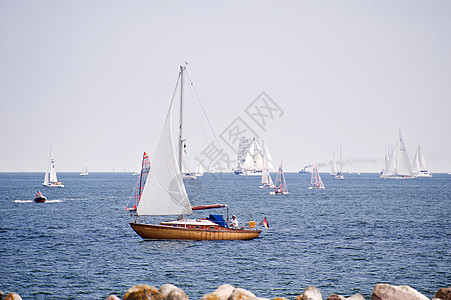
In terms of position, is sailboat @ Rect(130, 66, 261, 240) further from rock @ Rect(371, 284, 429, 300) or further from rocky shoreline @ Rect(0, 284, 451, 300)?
rock @ Rect(371, 284, 429, 300)

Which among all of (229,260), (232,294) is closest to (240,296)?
(232,294)

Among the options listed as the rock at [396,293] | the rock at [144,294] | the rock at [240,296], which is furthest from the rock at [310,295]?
the rock at [144,294]

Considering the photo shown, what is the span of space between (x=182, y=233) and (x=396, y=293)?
2800 cm

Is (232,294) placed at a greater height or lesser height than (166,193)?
lesser

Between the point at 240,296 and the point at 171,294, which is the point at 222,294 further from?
the point at 171,294

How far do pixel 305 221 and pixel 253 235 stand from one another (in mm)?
22317

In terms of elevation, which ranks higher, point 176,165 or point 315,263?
point 176,165

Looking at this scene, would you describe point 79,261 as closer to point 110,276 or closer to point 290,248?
point 110,276

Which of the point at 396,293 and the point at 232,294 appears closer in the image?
the point at 232,294

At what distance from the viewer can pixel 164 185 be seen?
4850cm

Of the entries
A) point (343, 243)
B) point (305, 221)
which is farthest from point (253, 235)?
point (305, 221)

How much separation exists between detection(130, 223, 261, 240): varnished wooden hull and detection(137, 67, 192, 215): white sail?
1.49m

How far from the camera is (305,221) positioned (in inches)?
2815

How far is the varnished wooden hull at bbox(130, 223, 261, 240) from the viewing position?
48031mm
